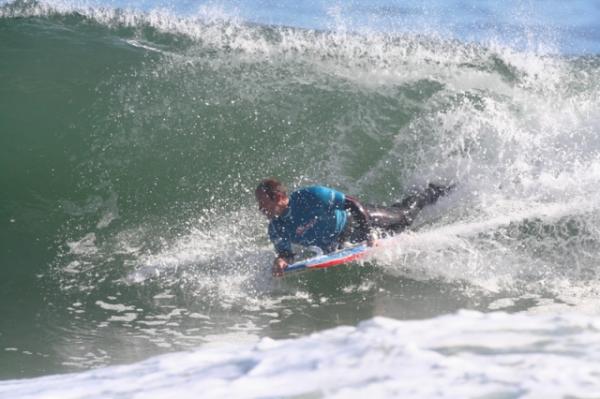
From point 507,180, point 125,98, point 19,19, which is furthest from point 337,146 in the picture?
point 19,19

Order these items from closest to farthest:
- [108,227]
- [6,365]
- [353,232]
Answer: [6,365] < [353,232] < [108,227]

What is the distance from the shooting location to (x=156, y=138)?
9.14 m

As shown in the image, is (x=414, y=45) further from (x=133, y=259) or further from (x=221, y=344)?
(x=221, y=344)

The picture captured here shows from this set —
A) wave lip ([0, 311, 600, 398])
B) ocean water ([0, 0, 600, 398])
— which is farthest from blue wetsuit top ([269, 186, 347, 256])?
wave lip ([0, 311, 600, 398])

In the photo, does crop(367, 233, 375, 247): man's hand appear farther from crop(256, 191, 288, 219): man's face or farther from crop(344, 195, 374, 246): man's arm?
crop(256, 191, 288, 219): man's face

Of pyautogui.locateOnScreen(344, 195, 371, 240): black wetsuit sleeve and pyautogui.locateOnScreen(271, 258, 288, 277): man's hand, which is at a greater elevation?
pyautogui.locateOnScreen(344, 195, 371, 240): black wetsuit sleeve

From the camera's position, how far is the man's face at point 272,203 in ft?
20.6

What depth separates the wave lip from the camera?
247 cm

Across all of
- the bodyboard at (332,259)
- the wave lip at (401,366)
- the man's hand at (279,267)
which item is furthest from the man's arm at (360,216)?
the wave lip at (401,366)

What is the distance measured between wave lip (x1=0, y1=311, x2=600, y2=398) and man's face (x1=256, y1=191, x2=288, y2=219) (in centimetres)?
309

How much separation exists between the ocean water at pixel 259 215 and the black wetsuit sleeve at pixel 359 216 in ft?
0.97

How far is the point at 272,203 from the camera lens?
248 inches

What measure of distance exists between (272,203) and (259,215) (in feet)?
5.89

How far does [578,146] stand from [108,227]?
5547 millimetres
